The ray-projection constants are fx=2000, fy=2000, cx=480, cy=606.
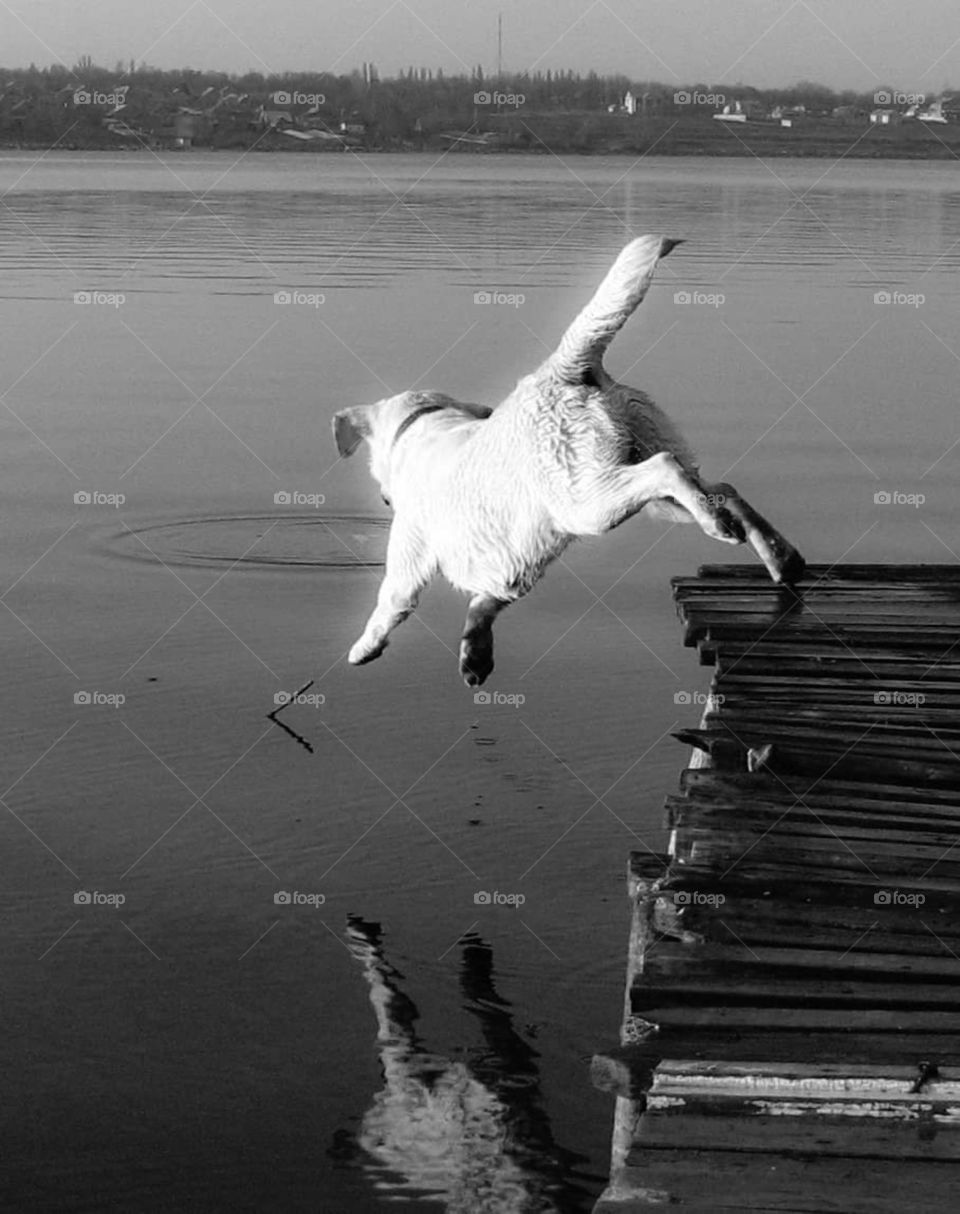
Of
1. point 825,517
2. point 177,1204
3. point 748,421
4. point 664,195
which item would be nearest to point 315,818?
point 177,1204

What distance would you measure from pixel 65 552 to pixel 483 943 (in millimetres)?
7371

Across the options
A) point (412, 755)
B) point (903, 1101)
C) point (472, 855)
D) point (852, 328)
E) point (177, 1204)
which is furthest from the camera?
point (852, 328)

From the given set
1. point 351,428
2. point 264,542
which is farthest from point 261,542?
point 351,428

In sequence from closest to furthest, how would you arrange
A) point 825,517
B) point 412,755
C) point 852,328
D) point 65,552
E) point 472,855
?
1. point 472,855
2. point 412,755
3. point 65,552
4. point 825,517
5. point 852,328

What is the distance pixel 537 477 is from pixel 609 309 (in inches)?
29.4

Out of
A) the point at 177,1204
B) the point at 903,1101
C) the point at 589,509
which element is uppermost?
the point at 589,509

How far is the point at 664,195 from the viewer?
55062mm

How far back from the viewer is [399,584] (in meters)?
8.62

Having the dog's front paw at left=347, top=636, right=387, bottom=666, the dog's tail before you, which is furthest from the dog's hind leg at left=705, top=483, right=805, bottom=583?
the dog's front paw at left=347, top=636, right=387, bottom=666

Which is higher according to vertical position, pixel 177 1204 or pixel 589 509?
pixel 589 509

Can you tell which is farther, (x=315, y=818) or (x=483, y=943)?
(x=315, y=818)

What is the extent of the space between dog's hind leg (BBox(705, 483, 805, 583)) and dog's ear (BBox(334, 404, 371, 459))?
222 centimetres

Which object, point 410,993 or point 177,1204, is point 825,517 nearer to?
point 410,993

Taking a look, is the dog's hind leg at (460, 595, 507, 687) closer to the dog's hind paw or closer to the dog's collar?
the dog's collar
